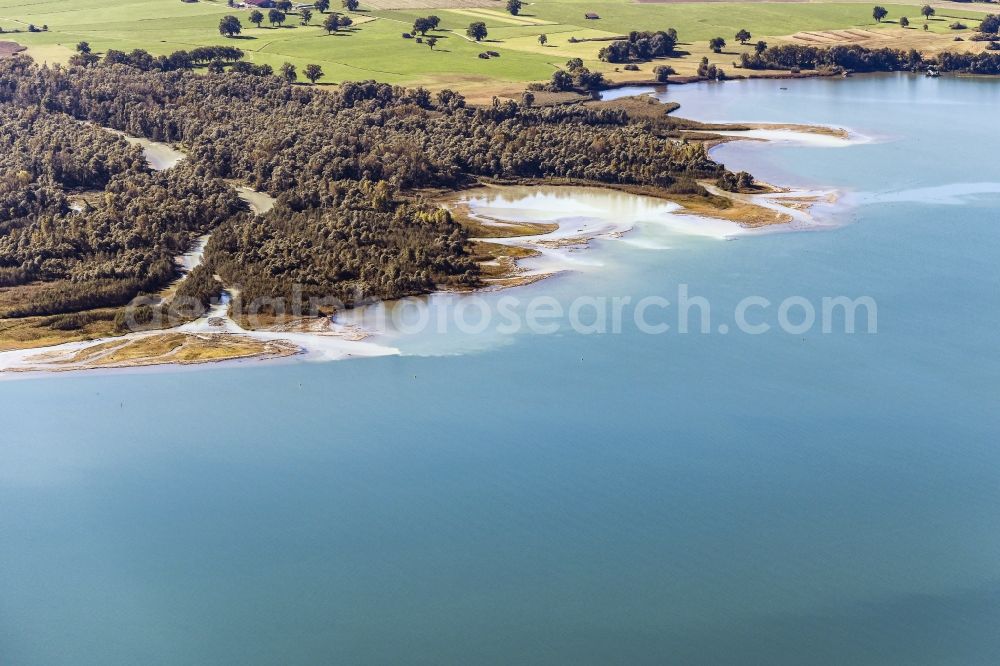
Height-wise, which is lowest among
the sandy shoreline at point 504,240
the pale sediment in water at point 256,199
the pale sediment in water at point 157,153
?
the sandy shoreline at point 504,240

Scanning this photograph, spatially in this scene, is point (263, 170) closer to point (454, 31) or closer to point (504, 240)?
point (504, 240)

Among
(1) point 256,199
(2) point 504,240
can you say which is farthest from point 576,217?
(1) point 256,199

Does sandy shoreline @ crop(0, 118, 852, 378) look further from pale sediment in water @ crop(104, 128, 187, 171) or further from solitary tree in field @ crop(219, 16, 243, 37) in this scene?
solitary tree in field @ crop(219, 16, 243, 37)

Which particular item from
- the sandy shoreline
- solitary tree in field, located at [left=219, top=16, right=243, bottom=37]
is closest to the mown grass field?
solitary tree in field, located at [left=219, top=16, right=243, bottom=37]

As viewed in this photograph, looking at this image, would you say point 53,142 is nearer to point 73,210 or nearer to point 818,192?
point 73,210

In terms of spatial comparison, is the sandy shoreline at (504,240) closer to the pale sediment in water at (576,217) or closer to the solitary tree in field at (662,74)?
the pale sediment in water at (576,217)

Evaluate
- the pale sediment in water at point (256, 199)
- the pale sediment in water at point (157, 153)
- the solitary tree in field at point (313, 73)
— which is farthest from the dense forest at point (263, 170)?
the solitary tree in field at point (313, 73)
